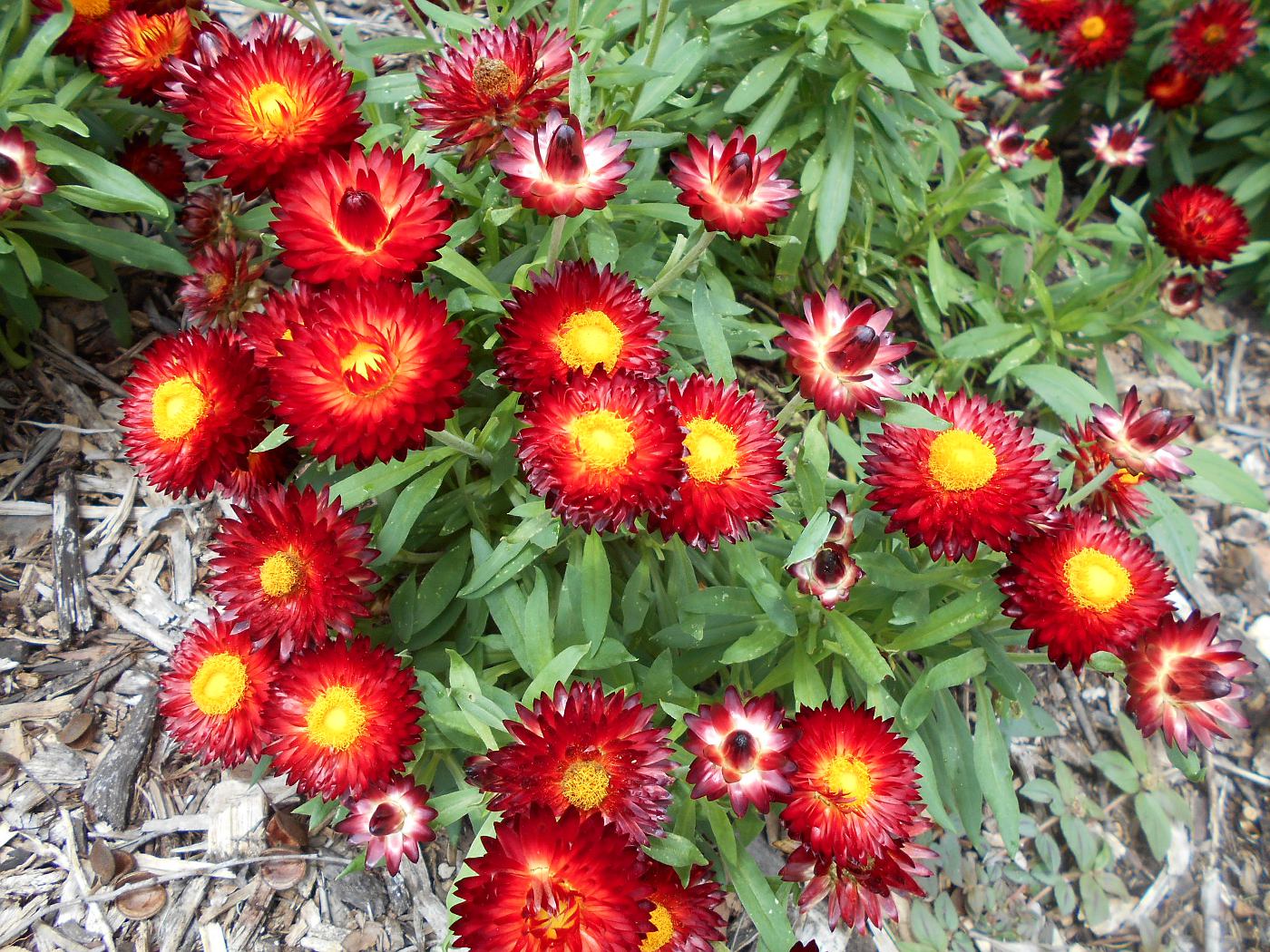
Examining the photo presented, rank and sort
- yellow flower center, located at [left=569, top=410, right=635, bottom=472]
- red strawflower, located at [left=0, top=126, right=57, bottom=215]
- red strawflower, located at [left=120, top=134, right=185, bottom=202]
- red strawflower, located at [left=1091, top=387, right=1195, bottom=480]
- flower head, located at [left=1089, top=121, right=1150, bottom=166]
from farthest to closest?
flower head, located at [left=1089, top=121, right=1150, bottom=166] < red strawflower, located at [left=120, top=134, right=185, bottom=202] < red strawflower, located at [left=0, top=126, right=57, bottom=215] < red strawflower, located at [left=1091, top=387, right=1195, bottom=480] < yellow flower center, located at [left=569, top=410, right=635, bottom=472]

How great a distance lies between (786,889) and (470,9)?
2437 mm

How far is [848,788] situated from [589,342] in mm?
906

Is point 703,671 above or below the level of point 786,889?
above

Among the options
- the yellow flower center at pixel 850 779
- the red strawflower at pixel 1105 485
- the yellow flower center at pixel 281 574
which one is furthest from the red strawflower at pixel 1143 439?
the yellow flower center at pixel 281 574

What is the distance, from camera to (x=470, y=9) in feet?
8.46

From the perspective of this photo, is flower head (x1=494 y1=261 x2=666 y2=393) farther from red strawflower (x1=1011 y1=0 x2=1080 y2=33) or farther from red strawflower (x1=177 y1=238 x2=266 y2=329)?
red strawflower (x1=1011 y1=0 x2=1080 y2=33)

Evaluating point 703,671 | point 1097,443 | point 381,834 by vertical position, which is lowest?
point 703,671

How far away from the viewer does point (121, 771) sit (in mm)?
2080

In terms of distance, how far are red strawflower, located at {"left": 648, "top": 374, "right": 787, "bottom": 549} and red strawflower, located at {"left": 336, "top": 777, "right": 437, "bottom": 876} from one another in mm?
642

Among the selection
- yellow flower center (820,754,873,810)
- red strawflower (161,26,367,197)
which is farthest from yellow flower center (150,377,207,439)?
yellow flower center (820,754,873,810)

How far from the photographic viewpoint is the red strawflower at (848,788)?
1.56 metres

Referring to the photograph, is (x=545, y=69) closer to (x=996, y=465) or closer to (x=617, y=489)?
(x=617, y=489)

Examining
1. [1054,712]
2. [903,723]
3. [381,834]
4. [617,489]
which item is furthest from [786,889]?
[1054,712]

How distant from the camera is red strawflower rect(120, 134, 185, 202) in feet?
7.74
